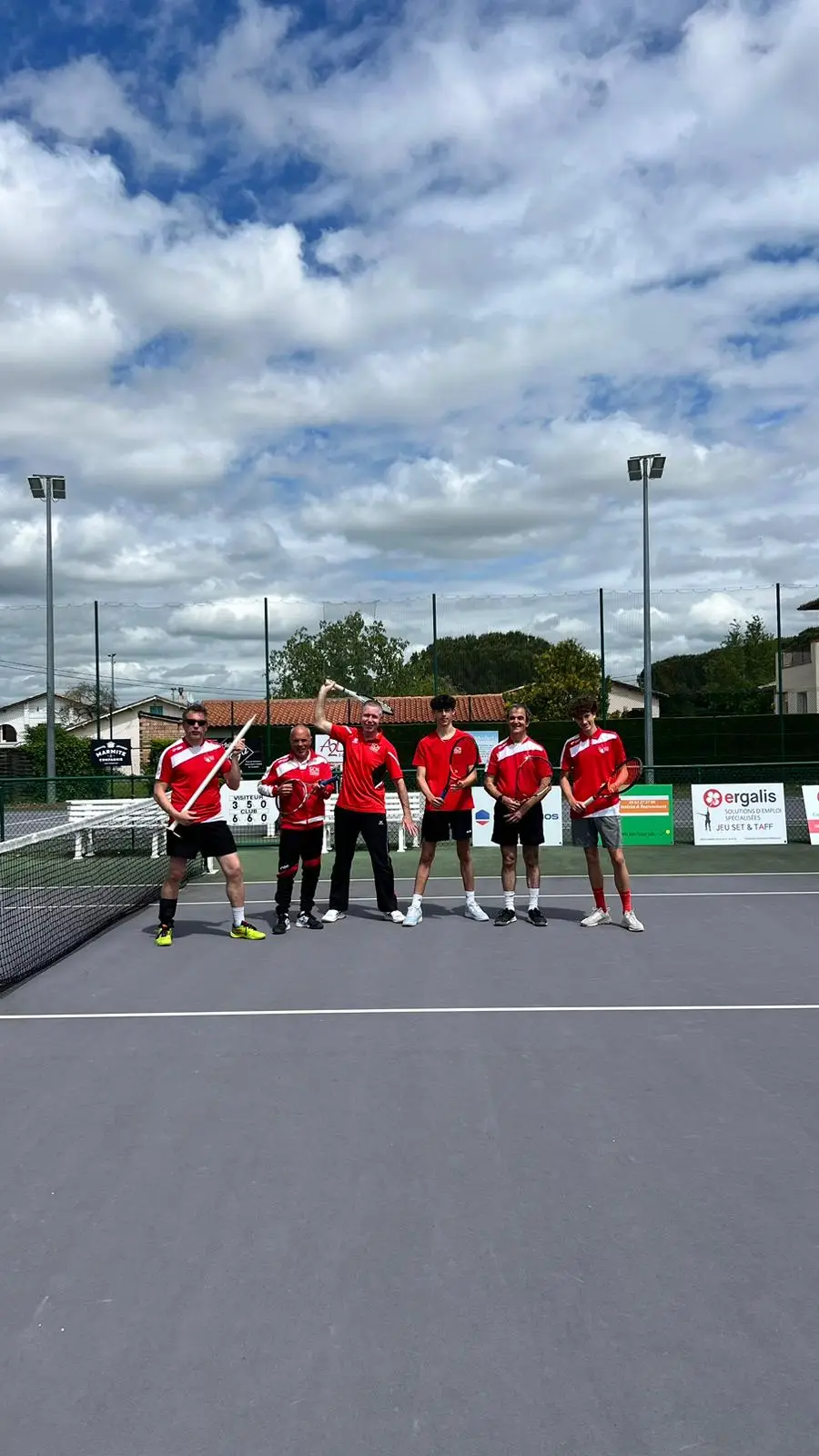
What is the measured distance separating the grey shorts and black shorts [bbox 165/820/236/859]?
104 inches

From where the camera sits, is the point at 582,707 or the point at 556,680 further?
the point at 556,680

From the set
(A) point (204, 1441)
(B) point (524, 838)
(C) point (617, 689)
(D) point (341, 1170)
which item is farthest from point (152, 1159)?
(C) point (617, 689)

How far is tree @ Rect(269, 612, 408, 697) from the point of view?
3262 centimetres

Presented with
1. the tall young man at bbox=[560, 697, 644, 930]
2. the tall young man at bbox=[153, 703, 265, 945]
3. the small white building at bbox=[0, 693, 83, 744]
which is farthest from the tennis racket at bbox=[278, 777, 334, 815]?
the small white building at bbox=[0, 693, 83, 744]

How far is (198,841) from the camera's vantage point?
8172mm

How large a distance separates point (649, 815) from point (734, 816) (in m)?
1.17

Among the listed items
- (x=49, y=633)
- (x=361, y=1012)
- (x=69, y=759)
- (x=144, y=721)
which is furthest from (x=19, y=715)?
(x=361, y=1012)

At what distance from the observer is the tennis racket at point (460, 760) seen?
8750 millimetres

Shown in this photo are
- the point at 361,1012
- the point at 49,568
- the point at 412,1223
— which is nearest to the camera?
the point at 412,1223

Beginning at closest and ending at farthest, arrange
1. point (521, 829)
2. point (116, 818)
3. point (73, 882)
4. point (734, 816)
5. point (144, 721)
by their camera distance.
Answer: point (521, 829) → point (116, 818) → point (73, 882) → point (734, 816) → point (144, 721)

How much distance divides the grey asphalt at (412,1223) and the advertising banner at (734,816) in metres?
9.48

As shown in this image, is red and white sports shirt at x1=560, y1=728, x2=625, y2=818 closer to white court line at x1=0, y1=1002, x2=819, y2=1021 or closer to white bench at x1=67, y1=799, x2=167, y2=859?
Result: white court line at x1=0, y1=1002, x2=819, y2=1021

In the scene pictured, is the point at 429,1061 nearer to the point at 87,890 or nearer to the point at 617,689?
the point at 87,890

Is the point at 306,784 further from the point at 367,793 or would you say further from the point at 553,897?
the point at 553,897
